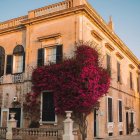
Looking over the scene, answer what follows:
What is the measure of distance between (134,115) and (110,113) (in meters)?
9.54

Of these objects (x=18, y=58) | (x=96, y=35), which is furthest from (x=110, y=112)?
(x=18, y=58)

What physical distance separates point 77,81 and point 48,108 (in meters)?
2.97

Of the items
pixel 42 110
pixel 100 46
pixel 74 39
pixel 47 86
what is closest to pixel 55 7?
pixel 74 39

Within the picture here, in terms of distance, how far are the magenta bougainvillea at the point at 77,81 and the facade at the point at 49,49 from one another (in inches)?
40.4

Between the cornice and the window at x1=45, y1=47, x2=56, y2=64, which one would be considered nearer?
the cornice

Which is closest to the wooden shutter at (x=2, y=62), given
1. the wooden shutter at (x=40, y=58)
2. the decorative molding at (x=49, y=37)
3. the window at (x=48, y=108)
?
the wooden shutter at (x=40, y=58)

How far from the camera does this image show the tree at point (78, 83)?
15.2m

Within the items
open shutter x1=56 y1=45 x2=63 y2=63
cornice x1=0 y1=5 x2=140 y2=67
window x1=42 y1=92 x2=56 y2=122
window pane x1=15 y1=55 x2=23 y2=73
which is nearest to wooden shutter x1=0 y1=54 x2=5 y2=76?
window pane x1=15 y1=55 x2=23 y2=73

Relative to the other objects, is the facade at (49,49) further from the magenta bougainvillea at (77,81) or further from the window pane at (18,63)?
the magenta bougainvillea at (77,81)

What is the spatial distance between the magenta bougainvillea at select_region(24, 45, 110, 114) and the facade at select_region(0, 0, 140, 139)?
1026mm

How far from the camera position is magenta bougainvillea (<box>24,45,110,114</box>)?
1520cm

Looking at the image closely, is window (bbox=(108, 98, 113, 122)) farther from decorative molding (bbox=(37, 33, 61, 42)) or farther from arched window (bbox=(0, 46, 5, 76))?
arched window (bbox=(0, 46, 5, 76))

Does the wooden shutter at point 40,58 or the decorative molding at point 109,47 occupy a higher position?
the decorative molding at point 109,47

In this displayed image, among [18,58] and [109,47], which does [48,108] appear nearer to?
[18,58]
